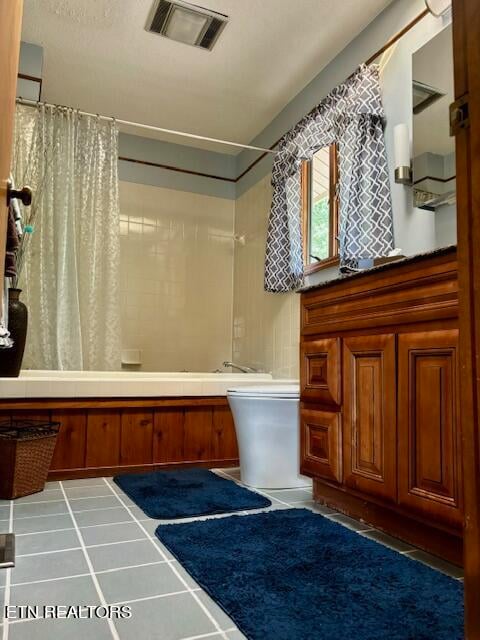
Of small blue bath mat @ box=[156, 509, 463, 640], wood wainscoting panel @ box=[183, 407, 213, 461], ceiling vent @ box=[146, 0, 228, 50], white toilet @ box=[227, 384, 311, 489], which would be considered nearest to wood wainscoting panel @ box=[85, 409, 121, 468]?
wood wainscoting panel @ box=[183, 407, 213, 461]

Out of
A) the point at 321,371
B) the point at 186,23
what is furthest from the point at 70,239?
the point at 321,371

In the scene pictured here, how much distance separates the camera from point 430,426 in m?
1.25

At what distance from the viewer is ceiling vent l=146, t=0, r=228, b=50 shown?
2539mm

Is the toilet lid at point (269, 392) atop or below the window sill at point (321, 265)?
below

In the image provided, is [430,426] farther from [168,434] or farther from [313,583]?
[168,434]

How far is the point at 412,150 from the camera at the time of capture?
2.23m

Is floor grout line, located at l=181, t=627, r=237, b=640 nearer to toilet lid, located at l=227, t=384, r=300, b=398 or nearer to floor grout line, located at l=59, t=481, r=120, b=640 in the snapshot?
floor grout line, located at l=59, t=481, r=120, b=640

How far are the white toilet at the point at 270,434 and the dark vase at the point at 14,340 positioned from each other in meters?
1.10

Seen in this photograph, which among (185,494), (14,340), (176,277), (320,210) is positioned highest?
(320,210)

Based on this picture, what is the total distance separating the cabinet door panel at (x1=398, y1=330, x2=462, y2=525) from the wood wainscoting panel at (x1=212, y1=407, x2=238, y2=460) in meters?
1.43

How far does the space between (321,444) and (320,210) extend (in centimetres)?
172

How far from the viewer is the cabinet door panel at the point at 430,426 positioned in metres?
1.17

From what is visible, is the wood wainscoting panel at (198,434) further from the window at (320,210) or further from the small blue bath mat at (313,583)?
the window at (320,210)

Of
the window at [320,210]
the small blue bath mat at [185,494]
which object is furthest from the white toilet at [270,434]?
the window at [320,210]
